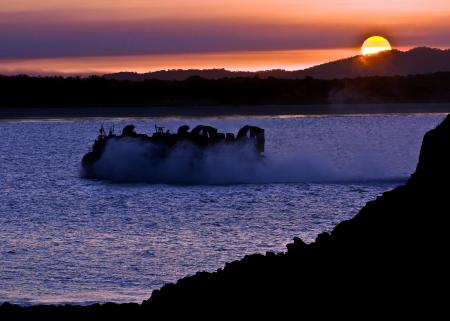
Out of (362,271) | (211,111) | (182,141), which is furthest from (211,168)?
(211,111)

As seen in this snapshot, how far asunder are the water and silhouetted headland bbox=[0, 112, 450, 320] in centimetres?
456

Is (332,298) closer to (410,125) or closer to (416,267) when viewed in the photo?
(416,267)

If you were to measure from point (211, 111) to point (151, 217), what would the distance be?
9860 centimetres

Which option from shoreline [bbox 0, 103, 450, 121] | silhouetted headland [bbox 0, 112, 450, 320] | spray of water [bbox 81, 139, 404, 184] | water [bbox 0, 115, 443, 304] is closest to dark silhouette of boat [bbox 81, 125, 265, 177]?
spray of water [bbox 81, 139, 404, 184]

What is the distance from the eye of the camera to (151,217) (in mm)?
32344

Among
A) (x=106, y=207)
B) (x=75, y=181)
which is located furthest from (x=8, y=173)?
(x=106, y=207)

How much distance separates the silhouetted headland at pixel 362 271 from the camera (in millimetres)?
13758

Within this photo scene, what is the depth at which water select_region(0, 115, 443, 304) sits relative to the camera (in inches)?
869

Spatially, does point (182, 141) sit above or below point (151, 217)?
above

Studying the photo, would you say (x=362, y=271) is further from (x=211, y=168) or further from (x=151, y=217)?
(x=211, y=168)

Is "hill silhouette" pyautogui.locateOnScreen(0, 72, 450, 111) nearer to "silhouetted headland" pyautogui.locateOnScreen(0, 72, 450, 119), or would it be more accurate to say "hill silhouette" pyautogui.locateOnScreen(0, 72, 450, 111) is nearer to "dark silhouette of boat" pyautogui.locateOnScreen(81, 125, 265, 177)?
"silhouetted headland" pyautogui.locateOnScreen(0, 72, 450, 119)

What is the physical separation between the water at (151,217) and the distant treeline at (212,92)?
75030mm

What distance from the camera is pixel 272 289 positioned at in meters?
14.7

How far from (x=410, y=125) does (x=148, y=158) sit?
57373mm
